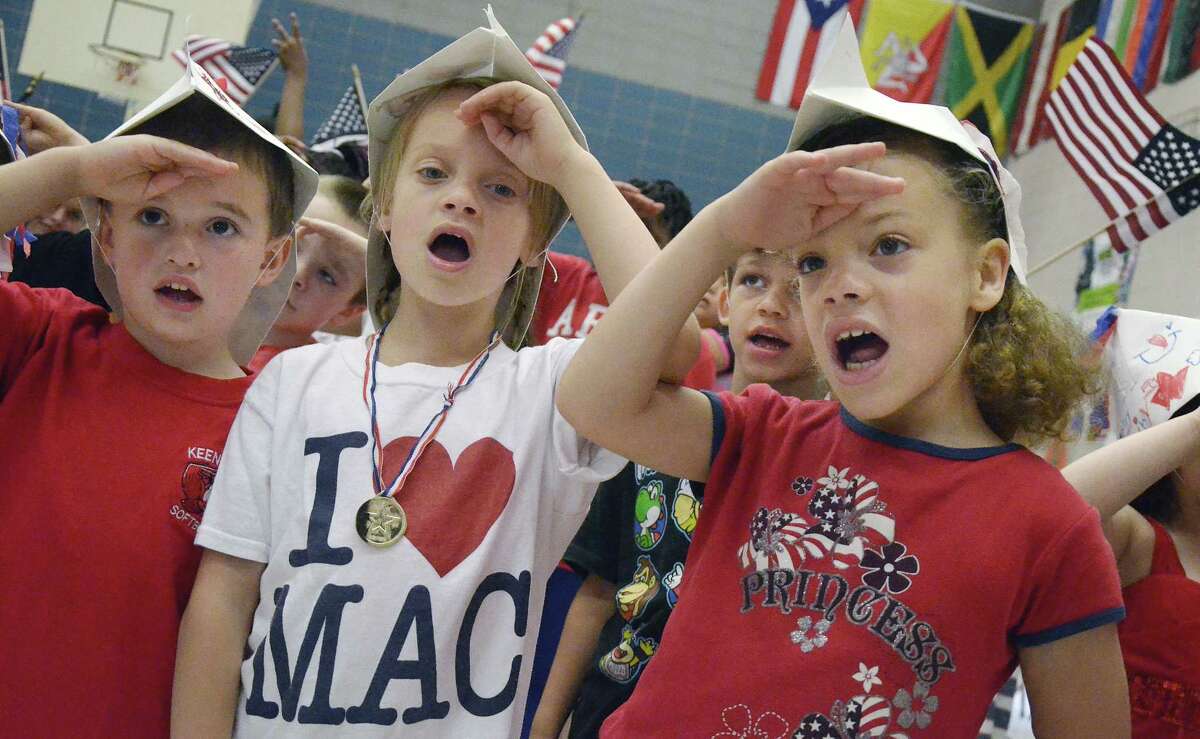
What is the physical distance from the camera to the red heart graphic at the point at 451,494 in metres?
1.34

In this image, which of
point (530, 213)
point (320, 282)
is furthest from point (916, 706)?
point (320, 282)

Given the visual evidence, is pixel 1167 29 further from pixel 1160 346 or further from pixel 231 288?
pixel 231 288

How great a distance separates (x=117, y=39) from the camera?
4863 millimetres

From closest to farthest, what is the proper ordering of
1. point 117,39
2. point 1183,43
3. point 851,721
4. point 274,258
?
point 851,721 < point 274,258 < point 117,39 < point 1183,43

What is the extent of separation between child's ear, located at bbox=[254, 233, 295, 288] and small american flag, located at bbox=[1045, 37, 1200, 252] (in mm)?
2585

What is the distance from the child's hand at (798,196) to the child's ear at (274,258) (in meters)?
0.81

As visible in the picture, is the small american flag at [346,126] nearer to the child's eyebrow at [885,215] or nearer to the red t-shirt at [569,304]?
the red t-shirt at [569,304]

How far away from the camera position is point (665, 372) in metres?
1.29

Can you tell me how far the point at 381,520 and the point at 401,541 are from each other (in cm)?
4

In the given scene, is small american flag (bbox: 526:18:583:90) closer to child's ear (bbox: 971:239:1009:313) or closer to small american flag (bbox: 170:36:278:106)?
small american flag (bbox: 170:36:278:106)

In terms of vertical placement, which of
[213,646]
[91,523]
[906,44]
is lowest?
[213,646]

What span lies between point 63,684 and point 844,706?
102 centimetres

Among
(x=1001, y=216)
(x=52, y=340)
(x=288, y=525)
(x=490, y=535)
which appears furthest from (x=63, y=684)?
(x=1001, y=216)

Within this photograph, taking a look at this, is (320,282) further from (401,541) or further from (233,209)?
(401,541)
